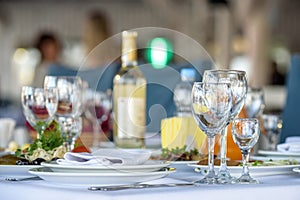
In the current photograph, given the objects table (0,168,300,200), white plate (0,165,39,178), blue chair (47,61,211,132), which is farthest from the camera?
blue chair (47,61,211,132)

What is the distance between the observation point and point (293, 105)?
2.99 m

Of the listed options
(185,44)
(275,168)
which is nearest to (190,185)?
(275,168)

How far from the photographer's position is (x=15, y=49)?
14164 millimetres

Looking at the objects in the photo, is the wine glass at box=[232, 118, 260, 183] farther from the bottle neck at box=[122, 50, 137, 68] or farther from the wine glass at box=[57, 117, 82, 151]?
the bottle neck at box=[122, 50, 137, 68]

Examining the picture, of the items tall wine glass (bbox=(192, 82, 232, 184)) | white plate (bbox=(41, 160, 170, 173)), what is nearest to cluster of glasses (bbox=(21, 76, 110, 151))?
white plate (bbox=(41, 160, 170, 173))

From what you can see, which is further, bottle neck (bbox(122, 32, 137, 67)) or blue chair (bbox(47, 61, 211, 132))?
bottle neck (bbox(122, 32, 137, 67))

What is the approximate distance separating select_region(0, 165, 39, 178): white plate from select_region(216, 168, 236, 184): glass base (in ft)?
1.23

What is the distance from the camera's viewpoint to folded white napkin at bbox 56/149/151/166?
1.47m

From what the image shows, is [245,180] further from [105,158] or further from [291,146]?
[291,146]

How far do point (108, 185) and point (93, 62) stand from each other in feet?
11.1

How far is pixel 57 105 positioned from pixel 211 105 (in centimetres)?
60

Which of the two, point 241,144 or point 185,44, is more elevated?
point 185,44

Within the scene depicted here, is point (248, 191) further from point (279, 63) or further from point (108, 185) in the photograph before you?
point (279, 63)

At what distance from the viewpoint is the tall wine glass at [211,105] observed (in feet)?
4.73
